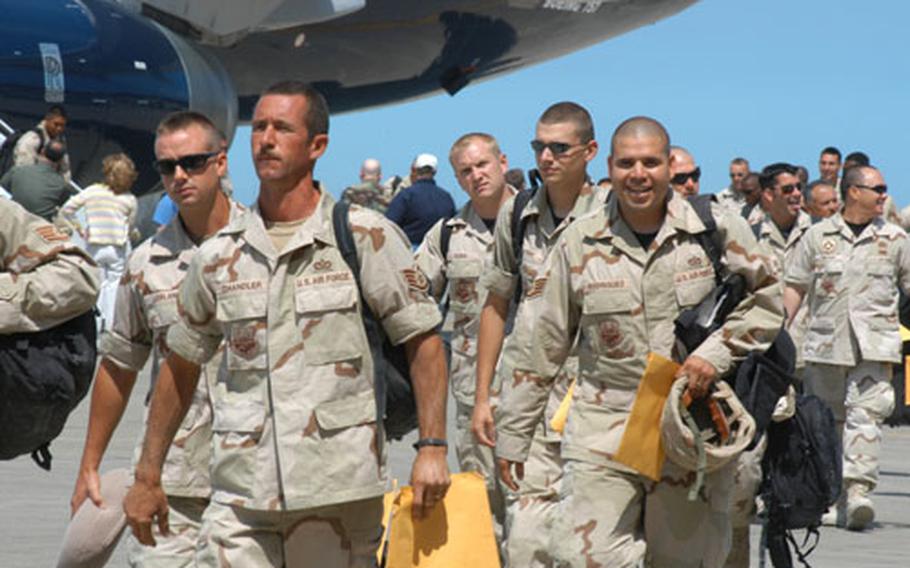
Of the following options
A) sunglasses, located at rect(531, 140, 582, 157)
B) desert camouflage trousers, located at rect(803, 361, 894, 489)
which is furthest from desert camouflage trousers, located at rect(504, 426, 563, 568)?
desert camouflage trousers, located at rect(803, 361, 894, 489)

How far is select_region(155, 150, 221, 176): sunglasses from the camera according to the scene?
597 cm

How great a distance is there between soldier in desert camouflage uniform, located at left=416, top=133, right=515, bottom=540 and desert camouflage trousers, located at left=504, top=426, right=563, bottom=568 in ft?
3.50

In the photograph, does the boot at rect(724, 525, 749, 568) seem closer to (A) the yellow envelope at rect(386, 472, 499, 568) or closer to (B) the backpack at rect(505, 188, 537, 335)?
(B) the backpack at rect(505, 188, 537, 335)

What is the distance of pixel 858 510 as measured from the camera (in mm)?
10711

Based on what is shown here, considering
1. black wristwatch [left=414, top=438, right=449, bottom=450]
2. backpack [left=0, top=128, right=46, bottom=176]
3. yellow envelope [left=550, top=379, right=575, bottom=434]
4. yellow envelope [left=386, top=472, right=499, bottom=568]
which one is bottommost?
yellow envelope [left=386, top=472, right=499, bottom=568]

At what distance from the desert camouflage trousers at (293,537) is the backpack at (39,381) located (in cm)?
81

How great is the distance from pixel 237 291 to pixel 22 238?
1.07m

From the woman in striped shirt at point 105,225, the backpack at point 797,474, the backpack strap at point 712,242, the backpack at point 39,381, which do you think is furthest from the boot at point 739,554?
the woman in striped shirt at point 105,225

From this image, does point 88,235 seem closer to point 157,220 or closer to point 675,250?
point 157,220

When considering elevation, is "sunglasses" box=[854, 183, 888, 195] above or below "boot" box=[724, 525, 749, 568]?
above

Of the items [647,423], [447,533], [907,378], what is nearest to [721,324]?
[647,423]

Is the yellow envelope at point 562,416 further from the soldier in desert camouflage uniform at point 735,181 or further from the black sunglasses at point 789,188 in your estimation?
the soldier in desert camouflage uniform at point 735,181

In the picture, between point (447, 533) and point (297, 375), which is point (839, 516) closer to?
point (447, 533)

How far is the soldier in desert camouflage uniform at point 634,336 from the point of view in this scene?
5836 mm
